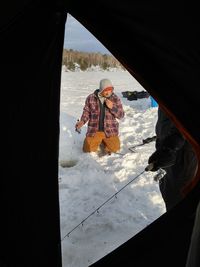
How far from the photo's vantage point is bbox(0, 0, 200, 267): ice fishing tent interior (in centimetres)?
118

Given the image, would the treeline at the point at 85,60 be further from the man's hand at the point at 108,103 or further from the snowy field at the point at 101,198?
the man's hand at the point at 108,103

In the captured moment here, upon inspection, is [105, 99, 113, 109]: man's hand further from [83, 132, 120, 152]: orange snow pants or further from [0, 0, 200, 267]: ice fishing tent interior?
[0, 0, 200, 267]: ice fishing tent interior

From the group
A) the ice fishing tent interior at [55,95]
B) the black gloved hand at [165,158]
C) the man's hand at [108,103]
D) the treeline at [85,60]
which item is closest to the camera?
the ice fishing tent interior at [55,95]

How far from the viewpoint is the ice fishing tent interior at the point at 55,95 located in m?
1.18

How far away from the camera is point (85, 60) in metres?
19.4

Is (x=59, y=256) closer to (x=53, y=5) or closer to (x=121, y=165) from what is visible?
(x=53, y=5)

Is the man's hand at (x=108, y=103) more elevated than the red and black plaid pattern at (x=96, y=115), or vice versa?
the man's hand at (x=108, y=103)

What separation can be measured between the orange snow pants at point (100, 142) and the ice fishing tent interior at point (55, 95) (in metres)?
2.98

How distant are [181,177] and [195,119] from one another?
0.88 meters

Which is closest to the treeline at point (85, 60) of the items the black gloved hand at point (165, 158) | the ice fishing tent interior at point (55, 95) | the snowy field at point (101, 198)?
the snowy field at point (101, 198)

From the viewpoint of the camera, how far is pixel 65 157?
15.2ft

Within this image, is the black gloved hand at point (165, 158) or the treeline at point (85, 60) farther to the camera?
the treeline at point (85, 60)

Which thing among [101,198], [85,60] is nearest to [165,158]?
[101,198]

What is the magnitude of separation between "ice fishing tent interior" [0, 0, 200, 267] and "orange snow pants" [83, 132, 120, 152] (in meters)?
2.98
